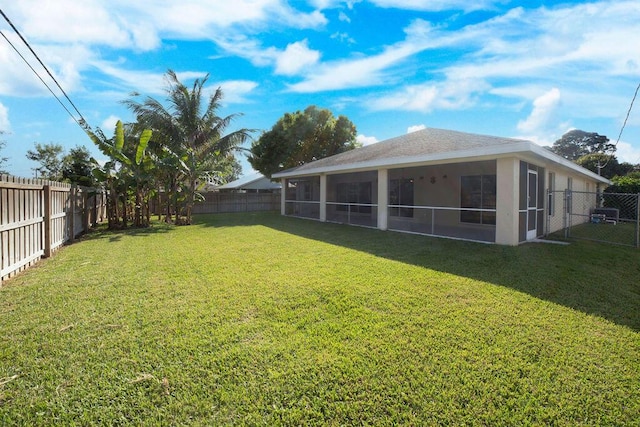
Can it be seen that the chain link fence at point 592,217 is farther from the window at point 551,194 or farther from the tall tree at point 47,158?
the tall tree at point 47,158

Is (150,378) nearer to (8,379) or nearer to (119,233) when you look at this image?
(8,379)

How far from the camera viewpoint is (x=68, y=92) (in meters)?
10.3

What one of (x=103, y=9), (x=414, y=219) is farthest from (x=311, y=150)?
(x=103, y=9)

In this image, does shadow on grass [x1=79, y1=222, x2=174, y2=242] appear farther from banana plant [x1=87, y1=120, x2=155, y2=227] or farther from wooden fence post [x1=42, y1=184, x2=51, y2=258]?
wooden fence post [x1=42, y1=184, x2=51, y2=258]

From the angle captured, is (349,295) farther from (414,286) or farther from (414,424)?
(414,424)

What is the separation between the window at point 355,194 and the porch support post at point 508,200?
25.1 feet

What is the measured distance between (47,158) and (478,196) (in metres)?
37.6

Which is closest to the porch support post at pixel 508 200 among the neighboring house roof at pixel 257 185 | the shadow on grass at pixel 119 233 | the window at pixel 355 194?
the window at pixel 355 194

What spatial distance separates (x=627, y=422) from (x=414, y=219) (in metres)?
11.6

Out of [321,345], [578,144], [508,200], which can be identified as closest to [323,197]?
[508,200]

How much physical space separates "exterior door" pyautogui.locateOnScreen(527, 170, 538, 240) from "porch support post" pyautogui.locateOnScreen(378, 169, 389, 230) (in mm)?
4261

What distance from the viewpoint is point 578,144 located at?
164ft

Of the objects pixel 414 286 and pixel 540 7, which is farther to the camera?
pixel 540 7

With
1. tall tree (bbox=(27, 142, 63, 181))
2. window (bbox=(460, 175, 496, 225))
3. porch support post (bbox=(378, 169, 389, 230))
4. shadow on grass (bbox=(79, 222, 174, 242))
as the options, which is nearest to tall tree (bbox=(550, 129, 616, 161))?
window (bbox=(460, 175, 496, 225))
